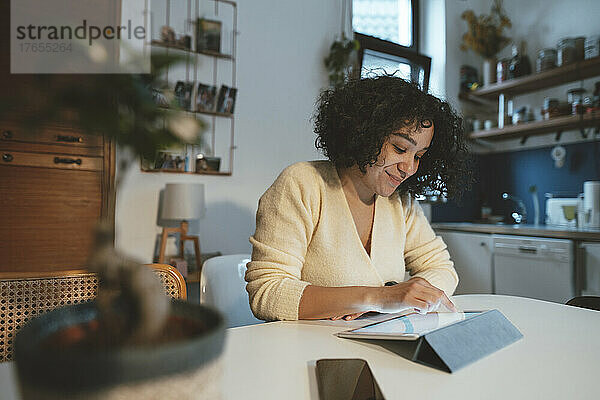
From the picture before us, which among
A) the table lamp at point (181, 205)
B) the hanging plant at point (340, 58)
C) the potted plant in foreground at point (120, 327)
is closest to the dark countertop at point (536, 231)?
the hanging plant at point (340, 58)

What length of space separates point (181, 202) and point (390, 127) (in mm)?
1647

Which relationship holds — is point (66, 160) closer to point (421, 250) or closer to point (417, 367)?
point (421, 250)

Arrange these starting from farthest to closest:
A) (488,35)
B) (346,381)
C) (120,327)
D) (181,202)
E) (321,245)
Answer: (488,35) → (181,202) → (321,245) → (346,381) → (120,327)

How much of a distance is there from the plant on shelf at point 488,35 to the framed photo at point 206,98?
2.41m

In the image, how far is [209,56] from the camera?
2.88 meters

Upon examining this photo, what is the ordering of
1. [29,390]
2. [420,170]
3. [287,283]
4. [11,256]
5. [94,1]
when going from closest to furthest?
[29,390], [287,283], [420,170], [11,256], [94,1]

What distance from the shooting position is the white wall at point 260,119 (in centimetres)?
270

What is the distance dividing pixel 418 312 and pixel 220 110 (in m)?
2.25

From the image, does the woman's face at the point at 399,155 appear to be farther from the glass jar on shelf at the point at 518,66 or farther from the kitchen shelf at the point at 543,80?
the glass jar on shelf at the point at 518,66

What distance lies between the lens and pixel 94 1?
7.22ft

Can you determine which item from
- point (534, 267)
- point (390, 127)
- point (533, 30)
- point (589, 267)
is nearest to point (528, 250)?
point (534, 267)

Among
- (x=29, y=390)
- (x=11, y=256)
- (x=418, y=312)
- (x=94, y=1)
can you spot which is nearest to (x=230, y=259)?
(x=418, y=312)

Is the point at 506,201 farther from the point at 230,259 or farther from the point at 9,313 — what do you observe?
the point at 9,313

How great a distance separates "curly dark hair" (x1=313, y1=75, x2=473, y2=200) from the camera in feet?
3.89
